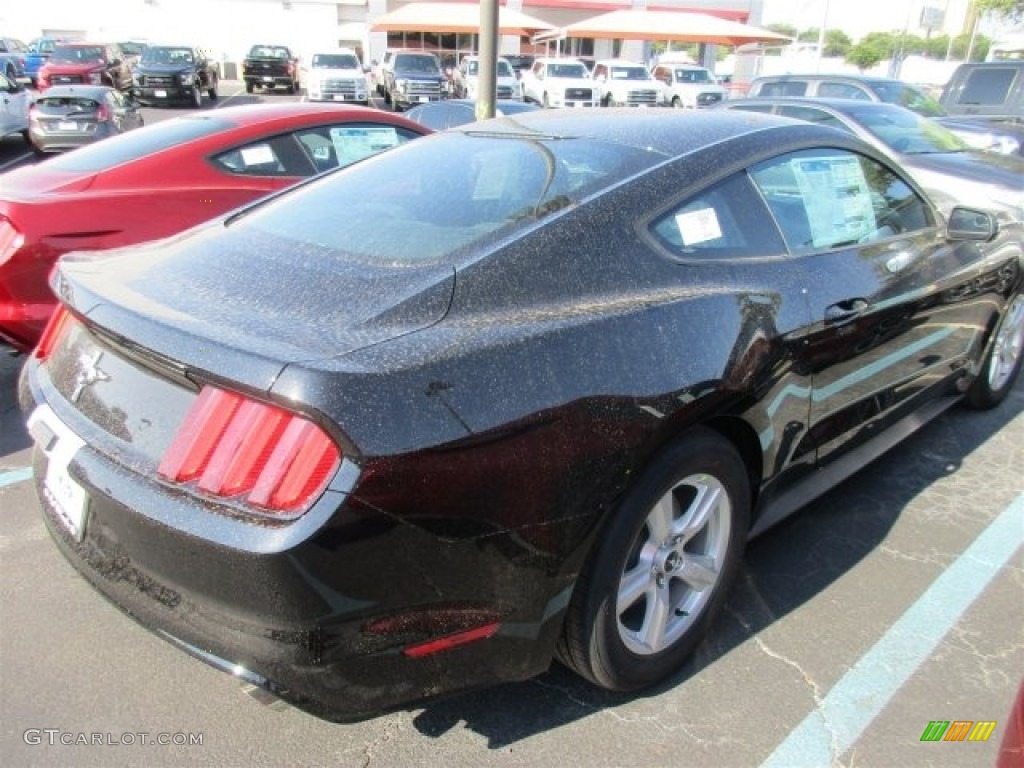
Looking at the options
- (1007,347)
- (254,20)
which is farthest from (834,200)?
(254,20)

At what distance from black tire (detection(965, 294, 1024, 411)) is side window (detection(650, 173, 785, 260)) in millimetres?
2301

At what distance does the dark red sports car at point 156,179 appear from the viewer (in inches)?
161

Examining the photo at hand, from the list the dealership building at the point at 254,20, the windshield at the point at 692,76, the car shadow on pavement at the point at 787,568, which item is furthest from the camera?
the dealership building at the point at 254,20

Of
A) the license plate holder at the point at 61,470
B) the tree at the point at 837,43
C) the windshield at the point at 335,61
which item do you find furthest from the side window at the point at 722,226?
the tree at the point at 837,43

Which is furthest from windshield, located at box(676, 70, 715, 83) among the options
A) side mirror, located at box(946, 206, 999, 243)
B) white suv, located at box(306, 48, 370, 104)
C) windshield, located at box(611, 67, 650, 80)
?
side mirror, located at box(946, 206, 999, 243)

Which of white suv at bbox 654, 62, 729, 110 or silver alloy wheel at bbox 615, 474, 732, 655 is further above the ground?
silver alloy wheel at bbox 615, 474, 732, 655

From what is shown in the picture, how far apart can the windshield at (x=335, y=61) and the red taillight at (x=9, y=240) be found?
71.1ft

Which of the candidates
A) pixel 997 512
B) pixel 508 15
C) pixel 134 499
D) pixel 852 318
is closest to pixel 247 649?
pixel 134 499

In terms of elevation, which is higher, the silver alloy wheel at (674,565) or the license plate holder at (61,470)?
the license plate holder at (61,470)

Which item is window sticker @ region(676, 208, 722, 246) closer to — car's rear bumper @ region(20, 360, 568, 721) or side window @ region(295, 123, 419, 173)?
car's rear bumper @ region(20, 360, 568, 721)

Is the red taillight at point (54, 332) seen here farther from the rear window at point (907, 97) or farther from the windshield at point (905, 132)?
the rear window at point (907, 97)

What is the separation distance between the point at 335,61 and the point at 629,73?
9.66 meters

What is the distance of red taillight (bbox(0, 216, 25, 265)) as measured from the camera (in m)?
Result: 4.05

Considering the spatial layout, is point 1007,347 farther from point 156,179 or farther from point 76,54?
point 76,54
